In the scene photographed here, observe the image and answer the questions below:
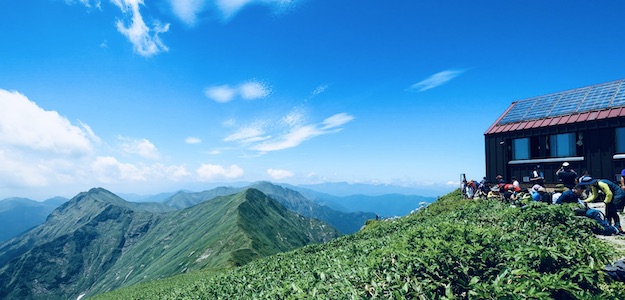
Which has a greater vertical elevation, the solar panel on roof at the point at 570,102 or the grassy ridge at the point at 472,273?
the solar panel on roof at the point at 570,102

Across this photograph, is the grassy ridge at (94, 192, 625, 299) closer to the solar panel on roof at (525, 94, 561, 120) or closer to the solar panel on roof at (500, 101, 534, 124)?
the solar panel on roof at (525, 94, 561, 120)

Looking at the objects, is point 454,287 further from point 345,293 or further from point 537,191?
point 537,191

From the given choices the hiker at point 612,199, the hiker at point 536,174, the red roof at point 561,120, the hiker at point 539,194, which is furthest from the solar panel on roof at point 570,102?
the hiker at point 612,199

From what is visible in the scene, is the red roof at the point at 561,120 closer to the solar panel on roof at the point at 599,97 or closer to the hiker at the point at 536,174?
the solar panel on roof at the point at 599,97

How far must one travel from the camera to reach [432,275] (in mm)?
6781

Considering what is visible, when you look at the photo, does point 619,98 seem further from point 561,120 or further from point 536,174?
point 536,174

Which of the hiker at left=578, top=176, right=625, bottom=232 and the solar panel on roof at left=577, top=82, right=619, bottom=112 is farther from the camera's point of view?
the solar panel on roof at left=577, top=82, right=619, bottom=112

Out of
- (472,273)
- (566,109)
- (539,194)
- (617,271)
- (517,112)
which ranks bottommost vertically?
(472,273)

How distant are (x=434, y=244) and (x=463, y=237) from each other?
0.99 metres

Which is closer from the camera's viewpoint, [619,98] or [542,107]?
[619,98]

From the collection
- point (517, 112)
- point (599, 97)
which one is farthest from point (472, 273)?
point (517, 112)

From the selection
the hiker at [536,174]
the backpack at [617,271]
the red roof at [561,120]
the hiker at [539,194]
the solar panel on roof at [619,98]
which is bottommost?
the backpack at [617,271]

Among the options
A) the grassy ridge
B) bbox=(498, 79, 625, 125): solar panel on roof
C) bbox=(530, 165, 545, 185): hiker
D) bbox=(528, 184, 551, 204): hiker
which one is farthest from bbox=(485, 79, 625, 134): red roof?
the grassy ridge

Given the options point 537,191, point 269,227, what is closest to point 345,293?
point 537,191
